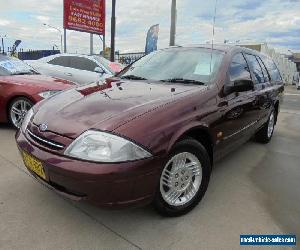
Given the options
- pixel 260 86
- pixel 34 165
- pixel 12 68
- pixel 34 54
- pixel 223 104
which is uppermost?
pixel 34 54

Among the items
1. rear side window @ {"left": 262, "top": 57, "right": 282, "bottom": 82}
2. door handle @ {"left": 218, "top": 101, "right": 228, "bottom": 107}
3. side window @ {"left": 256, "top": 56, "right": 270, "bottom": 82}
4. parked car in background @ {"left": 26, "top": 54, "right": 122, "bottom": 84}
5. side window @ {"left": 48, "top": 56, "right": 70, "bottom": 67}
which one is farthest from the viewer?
side window @ {"left": 48, "top": 56, "right": 70, "bottom": 67}

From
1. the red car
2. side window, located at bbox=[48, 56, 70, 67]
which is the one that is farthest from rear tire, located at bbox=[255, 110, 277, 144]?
side window, located at bbox=[48, 56, 70, 67]

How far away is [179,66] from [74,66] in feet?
19.9

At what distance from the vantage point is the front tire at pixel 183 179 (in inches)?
110

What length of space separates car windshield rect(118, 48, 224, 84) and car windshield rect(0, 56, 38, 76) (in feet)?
9.13

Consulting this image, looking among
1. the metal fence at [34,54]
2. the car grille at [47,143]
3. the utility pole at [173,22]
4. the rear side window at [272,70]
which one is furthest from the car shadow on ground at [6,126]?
the metal fence at [34,54]

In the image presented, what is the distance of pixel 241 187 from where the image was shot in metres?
3.76

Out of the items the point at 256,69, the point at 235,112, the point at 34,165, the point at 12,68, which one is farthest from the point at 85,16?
the point at 34,165

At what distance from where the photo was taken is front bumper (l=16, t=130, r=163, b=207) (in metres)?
2.35

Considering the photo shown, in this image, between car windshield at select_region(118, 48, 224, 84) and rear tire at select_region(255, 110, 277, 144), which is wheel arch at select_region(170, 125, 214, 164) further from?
rear tire at select_region(255, 110, 277, 144)

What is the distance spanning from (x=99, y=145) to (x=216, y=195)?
1.60 m

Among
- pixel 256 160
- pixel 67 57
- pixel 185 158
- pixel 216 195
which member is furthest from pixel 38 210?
pixel 67 57

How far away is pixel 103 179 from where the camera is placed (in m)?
2.34

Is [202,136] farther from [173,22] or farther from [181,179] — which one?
[173,22]
